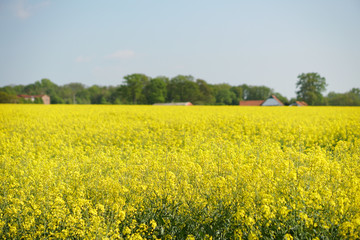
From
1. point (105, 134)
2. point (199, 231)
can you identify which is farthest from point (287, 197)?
point (105, 134)

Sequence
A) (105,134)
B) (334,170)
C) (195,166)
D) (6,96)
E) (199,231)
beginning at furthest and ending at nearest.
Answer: (6,96) → (105,134) → (195,166) → (334,170) → (199,231)

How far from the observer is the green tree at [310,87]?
7775 cm

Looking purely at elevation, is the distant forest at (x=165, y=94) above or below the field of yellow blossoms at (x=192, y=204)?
above

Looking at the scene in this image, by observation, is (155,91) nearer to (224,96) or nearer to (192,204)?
(224,96)

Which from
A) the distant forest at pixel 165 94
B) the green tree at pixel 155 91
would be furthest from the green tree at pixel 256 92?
the green tree at pixel 155 91

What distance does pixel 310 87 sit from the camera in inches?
3140

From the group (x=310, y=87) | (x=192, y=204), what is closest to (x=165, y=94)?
(x=310, y=87)

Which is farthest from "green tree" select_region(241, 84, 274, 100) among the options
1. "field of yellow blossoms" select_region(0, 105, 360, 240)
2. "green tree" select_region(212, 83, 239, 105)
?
"field of yellow blossoms" select_region(0, 105, 360, 240)

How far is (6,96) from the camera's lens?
196ft

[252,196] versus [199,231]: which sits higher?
[252,196]

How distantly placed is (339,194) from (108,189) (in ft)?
13.0

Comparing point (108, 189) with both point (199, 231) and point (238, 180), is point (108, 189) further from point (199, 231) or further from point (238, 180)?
point (238, 180)

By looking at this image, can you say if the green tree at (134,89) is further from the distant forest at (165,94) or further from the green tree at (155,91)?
the green tree at (155,91)

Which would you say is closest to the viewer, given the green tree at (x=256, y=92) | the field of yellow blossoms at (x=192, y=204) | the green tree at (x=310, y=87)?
the field of yellow blossoms at (x=192, y=204)
